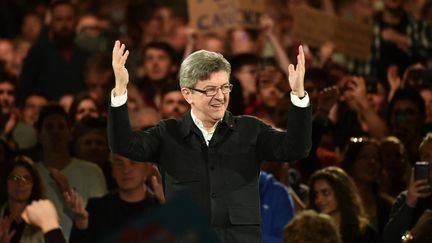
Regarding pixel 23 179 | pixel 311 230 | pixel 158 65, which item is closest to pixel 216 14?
pixel 158 65

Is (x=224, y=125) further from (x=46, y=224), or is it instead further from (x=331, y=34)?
(x=331, y=34)

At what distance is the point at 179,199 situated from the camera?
3381 millimetres

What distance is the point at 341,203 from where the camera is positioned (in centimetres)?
779

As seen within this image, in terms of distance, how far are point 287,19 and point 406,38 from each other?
2.46 metres

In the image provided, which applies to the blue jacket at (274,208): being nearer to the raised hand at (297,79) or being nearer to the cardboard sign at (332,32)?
the raised hand at (297,79)

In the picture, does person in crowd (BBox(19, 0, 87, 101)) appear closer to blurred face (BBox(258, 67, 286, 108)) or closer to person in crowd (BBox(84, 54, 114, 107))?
person in crowd (BBox(84, 54, 114, 107))

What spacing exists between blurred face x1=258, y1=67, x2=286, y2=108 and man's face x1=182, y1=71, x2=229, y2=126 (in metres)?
4.88

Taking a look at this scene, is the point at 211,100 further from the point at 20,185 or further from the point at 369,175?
the point at 369,175

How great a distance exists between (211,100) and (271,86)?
16.9 ft

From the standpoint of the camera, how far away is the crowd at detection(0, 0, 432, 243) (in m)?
7.76

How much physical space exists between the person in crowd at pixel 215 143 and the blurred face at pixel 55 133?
3.71 m

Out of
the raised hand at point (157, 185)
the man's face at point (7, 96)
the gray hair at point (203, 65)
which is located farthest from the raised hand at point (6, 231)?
the man's face at point (7, 96)

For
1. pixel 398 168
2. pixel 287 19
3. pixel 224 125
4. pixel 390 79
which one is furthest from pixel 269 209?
pixel 287 19

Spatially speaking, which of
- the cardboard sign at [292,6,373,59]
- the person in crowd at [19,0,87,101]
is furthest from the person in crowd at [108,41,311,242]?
the person in crowd at [19,0,87,101]
